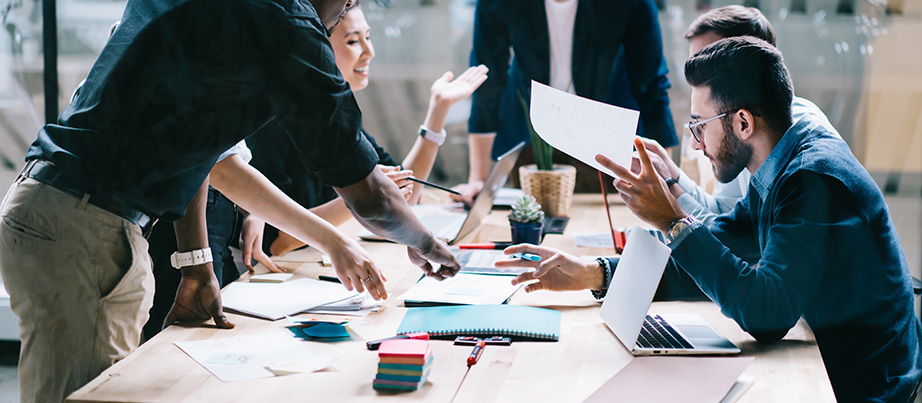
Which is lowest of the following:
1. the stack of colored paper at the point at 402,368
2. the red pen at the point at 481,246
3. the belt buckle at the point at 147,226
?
the red pen at the point at 481,246

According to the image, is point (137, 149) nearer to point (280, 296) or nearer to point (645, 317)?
point (280, 296)

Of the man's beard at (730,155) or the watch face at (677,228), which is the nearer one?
the watch face at (677,228)

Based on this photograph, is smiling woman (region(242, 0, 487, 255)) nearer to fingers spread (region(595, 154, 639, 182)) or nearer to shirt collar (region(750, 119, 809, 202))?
fingers spread (region(595, 154, 639, 182))

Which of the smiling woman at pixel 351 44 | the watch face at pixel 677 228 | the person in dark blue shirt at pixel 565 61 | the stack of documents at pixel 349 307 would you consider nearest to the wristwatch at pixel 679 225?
the watch face at pixel 677 228

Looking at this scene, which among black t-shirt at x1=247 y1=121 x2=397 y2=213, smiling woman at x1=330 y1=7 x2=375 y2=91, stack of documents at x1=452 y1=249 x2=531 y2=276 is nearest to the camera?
stack of documents at x1=452 y1=249 x2=531 y2=276

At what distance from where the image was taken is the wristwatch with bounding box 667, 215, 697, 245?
4.22 feet

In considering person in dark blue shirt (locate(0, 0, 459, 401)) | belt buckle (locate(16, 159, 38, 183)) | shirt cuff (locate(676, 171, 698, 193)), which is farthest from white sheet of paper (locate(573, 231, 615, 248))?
belt buckle (locate(16, 159, 38, 183))

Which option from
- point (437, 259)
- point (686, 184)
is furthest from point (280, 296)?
point (686, 184)

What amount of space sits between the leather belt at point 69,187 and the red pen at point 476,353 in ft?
1.80

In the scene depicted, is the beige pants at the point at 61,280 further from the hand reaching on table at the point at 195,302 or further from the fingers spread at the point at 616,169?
the fingers spread at the point at 616,169

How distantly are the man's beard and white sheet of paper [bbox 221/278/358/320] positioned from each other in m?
0.72

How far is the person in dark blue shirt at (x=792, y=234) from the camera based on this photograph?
1220mm

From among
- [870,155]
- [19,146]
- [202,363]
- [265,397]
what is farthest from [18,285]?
[870,155]

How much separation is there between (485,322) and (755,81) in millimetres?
611
